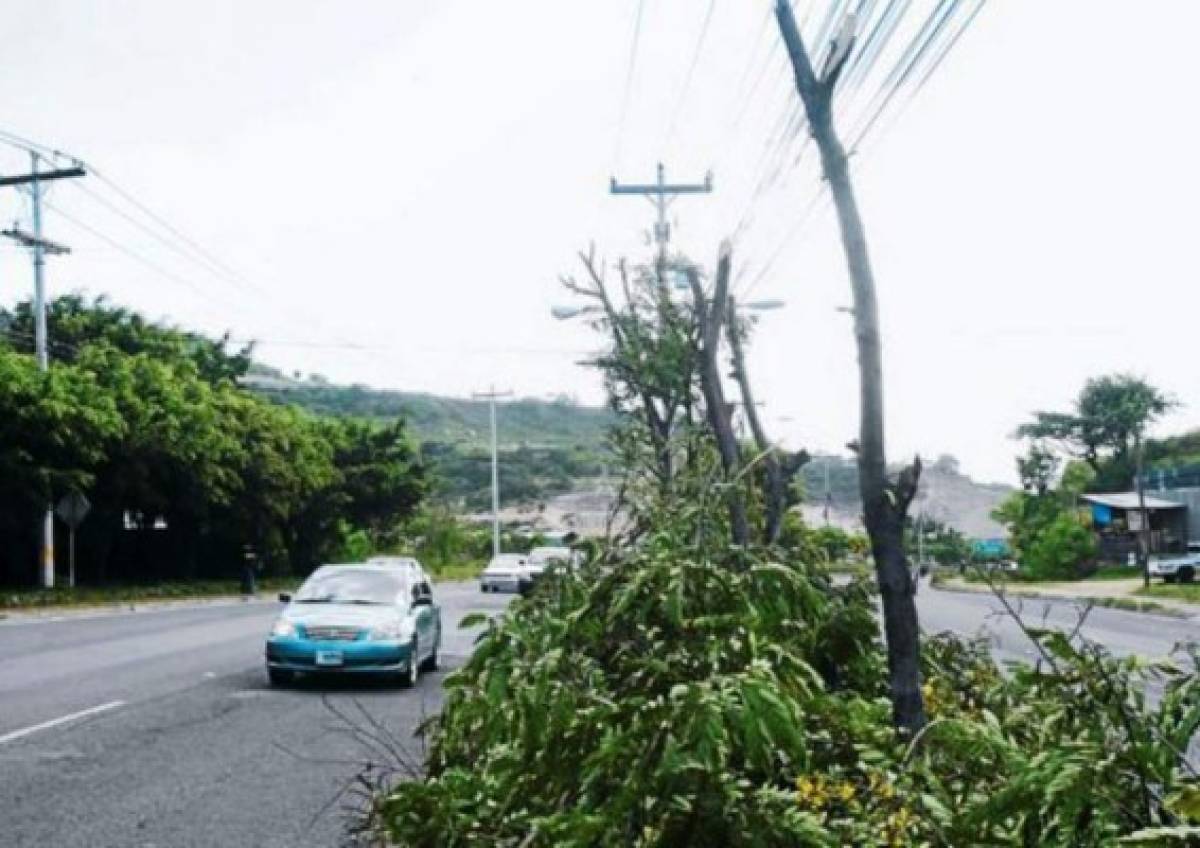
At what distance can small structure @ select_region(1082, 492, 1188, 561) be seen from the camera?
64062mm

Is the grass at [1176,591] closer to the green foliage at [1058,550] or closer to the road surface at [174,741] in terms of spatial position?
the green foliage at [1058,550]

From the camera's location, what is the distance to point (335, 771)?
10172mm

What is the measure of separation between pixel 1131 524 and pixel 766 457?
2555 inches

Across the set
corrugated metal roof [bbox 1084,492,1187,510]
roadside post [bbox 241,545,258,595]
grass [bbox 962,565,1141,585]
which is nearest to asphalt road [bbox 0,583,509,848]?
roadside post [bbox 241,545,258,595]

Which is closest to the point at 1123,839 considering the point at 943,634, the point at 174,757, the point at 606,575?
the point at 606,575

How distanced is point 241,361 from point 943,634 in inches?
2248

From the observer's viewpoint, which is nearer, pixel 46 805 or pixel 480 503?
pixel 46 805

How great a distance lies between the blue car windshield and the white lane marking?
11.9 ft

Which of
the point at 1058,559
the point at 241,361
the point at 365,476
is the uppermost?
the point at 241,361

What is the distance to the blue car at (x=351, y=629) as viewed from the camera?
1596 centimetres

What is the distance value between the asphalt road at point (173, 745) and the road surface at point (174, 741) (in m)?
0.02

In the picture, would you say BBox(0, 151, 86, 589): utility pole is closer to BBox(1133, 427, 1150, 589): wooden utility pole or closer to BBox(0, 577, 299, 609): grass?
BBox(0, 577, 299, 609): grass

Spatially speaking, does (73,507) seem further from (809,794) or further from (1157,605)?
(809,794)

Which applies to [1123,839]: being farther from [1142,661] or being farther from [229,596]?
[229,596]
